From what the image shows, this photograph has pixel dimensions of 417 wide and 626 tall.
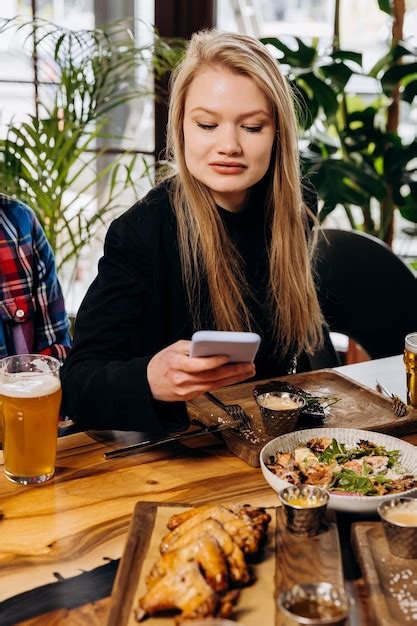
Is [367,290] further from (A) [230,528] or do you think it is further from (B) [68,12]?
(B) [68,12]

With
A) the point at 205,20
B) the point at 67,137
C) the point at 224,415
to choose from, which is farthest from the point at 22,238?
the point at 205,20

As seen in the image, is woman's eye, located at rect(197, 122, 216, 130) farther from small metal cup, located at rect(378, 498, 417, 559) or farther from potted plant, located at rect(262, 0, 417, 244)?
potted plant, located at rect(262, 0, 417, 244)

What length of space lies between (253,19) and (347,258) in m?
1.62

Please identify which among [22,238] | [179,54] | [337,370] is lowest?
[337,370]

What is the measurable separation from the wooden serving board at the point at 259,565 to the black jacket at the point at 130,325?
0.36m

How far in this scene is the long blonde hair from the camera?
1.94 m

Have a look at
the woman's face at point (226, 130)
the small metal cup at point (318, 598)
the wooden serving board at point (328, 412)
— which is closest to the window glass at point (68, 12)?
the woman's face at point (226, 130)

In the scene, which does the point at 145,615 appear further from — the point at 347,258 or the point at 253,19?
the point at 253,19

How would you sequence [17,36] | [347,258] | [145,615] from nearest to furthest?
[145,615] → [347,258] → [17,36]

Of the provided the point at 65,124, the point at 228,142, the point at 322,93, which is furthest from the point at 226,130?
the point at 322,93

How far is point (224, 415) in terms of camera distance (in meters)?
1.74

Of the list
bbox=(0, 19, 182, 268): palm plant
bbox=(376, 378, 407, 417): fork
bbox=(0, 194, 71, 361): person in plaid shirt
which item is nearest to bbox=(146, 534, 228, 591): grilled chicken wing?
Answer: bbox=(376, 378, 407, 417): fork

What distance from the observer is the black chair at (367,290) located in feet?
8.53

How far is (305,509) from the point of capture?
4.18 feet
